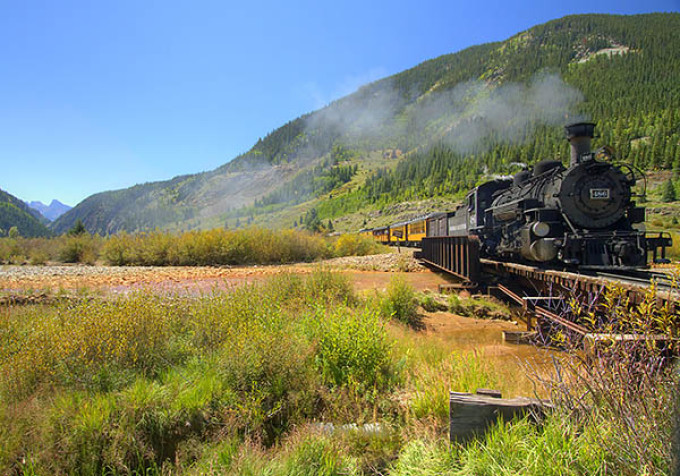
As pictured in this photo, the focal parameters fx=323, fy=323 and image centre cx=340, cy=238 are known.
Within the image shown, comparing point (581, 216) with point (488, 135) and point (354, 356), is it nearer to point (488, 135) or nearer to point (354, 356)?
point (354, 356)

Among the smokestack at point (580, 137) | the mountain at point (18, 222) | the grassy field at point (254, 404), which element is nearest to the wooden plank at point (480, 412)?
the grassy field at point (254, 404)

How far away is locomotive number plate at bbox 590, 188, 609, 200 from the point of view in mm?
8430

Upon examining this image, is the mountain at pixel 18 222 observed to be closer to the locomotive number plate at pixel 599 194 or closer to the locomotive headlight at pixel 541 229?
the locomotive headlight at pixel 541 229

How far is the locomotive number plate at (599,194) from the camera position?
27.7 feet

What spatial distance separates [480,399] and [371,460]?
47.7 inches

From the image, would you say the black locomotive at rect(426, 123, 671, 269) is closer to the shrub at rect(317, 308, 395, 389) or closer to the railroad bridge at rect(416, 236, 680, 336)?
the railroad bridge at rect(416, 236, 680, 336)

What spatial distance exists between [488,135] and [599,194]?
118 metres

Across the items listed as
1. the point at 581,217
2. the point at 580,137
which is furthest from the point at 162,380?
the point at 580,137

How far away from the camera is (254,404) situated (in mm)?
3504

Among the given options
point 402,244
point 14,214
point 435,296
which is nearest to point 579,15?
point 402,244

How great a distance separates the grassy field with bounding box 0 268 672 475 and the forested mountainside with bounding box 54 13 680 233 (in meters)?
70.5

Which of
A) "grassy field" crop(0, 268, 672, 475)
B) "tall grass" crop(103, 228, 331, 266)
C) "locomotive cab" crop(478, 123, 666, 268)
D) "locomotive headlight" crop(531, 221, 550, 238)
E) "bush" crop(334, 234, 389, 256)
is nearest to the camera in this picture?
"grassy field" crop(0, 268, 672, 475)

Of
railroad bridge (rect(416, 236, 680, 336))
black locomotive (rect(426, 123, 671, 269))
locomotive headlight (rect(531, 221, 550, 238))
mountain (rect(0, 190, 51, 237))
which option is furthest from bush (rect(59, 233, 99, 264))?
mountain (rect(0, 190, 51, 237))

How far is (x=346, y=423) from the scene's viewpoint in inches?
147
